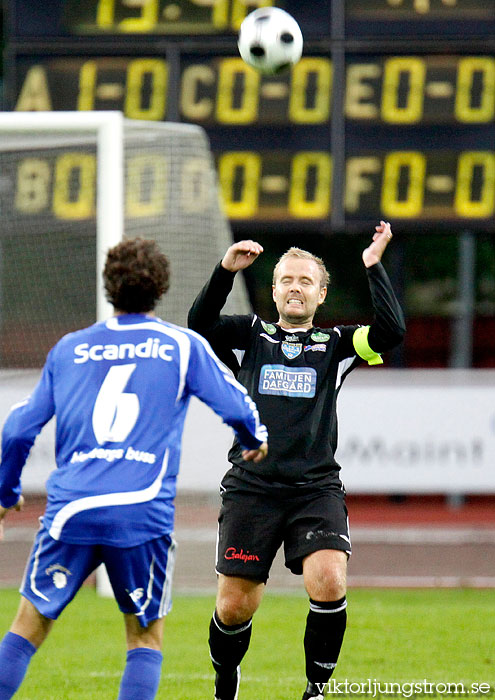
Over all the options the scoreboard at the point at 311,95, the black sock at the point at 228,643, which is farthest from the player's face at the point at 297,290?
the scoreboard at the point at 311,95

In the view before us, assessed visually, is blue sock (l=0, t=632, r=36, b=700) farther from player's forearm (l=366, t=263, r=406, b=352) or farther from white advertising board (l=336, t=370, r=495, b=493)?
white advertising board (l=336, t=370, r=495, b=493)

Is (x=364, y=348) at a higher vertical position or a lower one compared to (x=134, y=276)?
lower

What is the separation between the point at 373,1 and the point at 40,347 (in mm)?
3858

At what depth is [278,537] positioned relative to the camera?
4547 millimetres

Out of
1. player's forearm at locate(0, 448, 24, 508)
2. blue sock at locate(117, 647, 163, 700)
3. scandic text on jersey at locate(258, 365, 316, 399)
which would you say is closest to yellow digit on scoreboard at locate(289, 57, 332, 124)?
scandic text on jersey at locate(258, 365, 316, 399)

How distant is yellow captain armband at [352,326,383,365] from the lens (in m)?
4.69

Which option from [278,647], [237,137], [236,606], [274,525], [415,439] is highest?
[237,137]

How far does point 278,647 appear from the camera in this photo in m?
Result: 6.44

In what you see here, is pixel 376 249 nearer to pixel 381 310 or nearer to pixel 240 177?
pixel 381 310

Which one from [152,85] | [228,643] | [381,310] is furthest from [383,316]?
[152,85]

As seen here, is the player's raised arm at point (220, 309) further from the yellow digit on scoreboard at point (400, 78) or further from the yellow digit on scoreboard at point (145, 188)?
the yellow digit on scoreboard at point (400, 78)

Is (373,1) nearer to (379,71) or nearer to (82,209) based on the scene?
(379,71)

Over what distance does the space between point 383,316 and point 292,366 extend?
403mm

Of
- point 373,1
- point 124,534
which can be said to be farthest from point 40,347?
point 124,534
